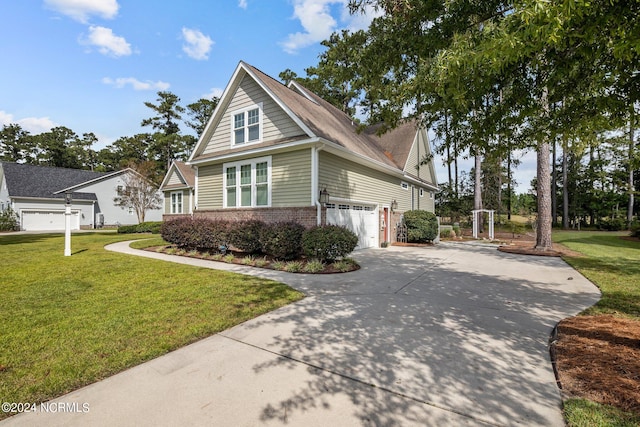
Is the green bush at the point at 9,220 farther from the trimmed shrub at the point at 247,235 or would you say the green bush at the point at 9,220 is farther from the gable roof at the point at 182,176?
the trimmed shrub at the point at 247,235

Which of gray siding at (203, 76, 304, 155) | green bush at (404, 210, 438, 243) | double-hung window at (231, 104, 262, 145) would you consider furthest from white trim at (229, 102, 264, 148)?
green bush at (404, 210, 438, 243)

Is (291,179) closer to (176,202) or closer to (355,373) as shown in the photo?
(355,373)

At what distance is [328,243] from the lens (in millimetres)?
8516

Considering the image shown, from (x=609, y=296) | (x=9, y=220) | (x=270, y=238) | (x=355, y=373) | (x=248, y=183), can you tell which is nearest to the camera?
(x=355, y=373)

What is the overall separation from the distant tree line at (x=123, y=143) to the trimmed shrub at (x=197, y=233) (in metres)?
29.4

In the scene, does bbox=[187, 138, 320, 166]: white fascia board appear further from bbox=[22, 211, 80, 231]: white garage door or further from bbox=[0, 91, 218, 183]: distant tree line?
bbox=[0, 91, 218, 183]: distant tree line

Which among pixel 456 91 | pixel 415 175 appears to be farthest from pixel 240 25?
pixel 415 175

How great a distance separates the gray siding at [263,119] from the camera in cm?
1105

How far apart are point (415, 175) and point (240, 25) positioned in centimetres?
1349

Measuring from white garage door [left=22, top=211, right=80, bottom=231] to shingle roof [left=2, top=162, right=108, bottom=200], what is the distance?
66.0 inches

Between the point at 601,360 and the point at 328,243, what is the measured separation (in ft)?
20.1

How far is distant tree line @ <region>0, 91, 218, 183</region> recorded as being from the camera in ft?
138

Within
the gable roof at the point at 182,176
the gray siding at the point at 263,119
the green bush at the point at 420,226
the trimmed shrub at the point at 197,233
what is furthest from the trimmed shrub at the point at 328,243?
the gable roof at the point at 182,176

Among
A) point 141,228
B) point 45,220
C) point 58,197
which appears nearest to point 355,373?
point 141,228
